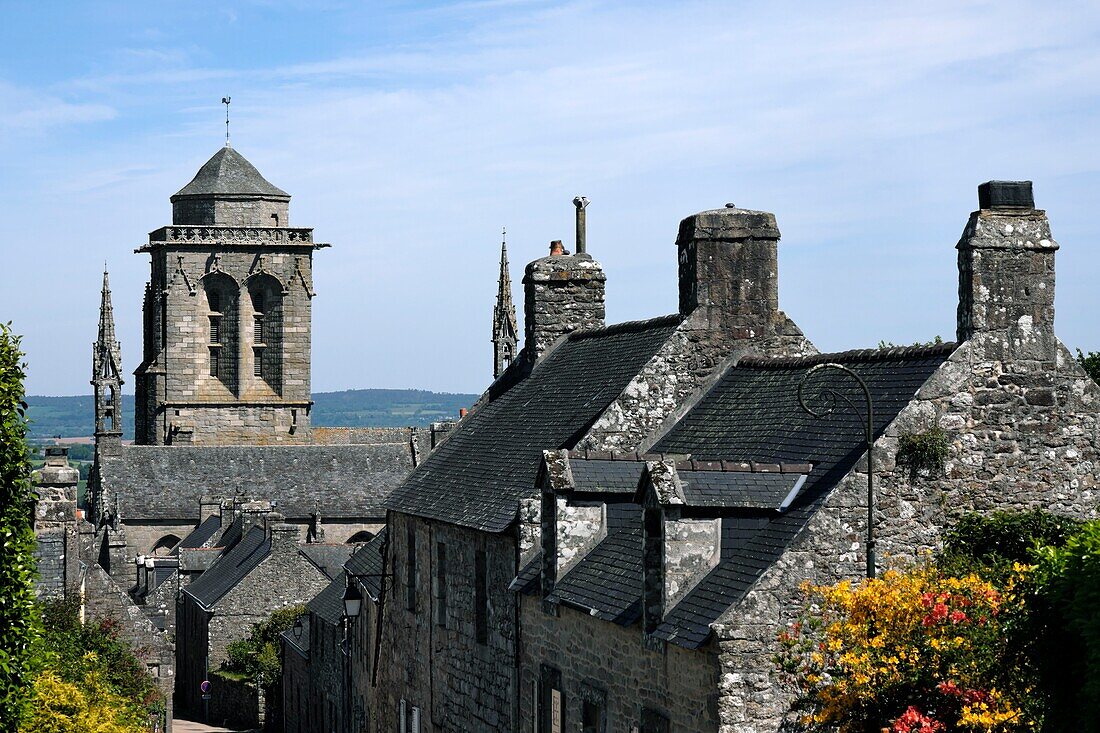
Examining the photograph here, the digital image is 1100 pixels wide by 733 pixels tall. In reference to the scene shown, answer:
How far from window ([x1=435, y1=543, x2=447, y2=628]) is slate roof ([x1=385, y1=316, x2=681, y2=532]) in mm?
552

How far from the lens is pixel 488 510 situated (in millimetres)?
22375

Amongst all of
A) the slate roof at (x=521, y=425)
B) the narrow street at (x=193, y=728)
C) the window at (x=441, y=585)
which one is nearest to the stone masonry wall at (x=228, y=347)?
the narrow street at (x=193, y=728)

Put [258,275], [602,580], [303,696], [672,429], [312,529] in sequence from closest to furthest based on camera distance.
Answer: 1. [602,580]
2. [672,429]
3. [303,696]
4. [312,529]
5. [258,275]

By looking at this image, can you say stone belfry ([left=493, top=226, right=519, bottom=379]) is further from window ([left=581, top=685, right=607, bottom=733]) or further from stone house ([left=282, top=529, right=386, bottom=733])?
window ([left=581, top=685, right=607, bottom=733])

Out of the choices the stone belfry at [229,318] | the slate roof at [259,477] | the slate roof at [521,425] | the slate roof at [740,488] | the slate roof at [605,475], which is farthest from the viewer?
the stone belfry at [229,318]

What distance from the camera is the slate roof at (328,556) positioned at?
57.8 metres

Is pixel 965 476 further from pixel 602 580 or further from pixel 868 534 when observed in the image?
pixel 602 580

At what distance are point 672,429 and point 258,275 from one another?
7683 cm

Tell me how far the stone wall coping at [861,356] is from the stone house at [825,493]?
0.03 m

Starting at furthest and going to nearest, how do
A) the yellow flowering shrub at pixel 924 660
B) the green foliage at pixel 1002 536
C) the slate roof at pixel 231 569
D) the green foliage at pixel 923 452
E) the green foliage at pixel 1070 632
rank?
the slate roof at pixel 231 569, the green foliage at pixel 923 452, the green foliage at pixel 1002 536, the yellow flowering shrub at pixel 924 660, the green foliage at pixel 1070 632

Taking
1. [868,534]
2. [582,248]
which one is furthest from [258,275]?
[868,534]

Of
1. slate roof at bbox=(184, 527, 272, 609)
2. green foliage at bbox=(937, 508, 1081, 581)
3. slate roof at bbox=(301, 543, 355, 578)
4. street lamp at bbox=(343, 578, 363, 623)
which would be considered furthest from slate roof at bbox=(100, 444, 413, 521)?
green foliage at bbox=(937, 508, 1081, 581)

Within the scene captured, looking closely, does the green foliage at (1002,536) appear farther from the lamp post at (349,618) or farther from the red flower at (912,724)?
the lamp post at (349,618)

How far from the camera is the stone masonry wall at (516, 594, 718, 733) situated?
15.3 meters
